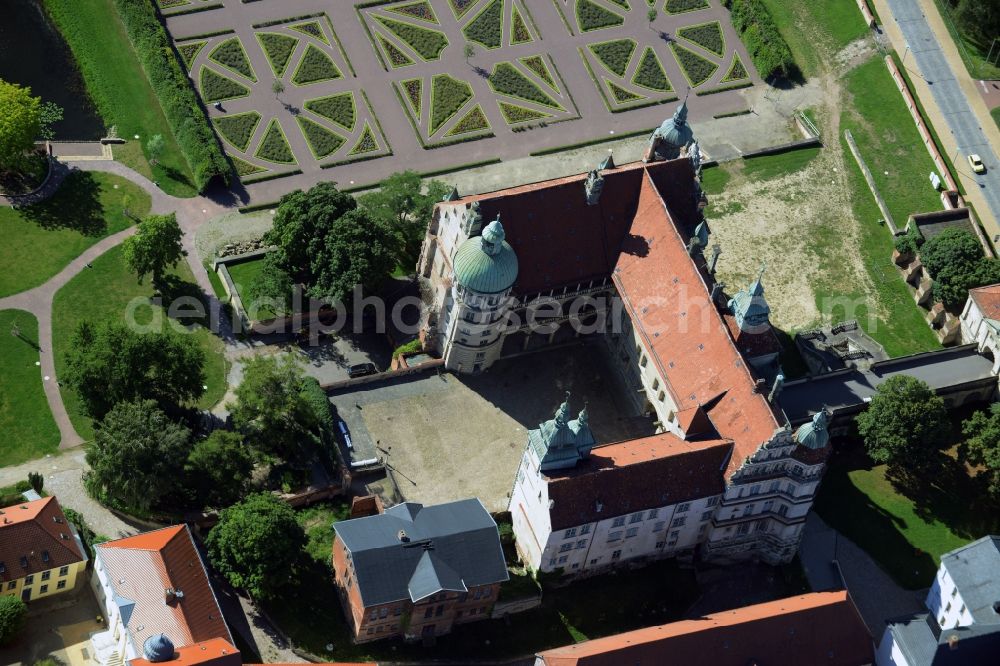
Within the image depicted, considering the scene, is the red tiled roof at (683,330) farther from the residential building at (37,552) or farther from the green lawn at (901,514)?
the residential building at (37,552)

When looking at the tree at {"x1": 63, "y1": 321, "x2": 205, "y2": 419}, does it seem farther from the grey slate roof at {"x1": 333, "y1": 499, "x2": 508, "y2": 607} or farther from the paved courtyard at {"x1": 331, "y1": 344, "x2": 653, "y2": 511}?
the grey slate roof at {"x1": 333, "y1": 499, "x2": 508, "y2": 607}

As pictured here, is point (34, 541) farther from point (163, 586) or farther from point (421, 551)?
point (421, 551)

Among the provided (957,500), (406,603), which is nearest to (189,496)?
(406,603)

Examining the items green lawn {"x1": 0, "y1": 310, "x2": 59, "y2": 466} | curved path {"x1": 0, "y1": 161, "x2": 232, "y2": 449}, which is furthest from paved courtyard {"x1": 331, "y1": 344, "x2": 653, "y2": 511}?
green lawn {"x1": 0, "y1": 310, "x2": 59, "y2": 466}

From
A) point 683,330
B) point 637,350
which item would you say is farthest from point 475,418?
point 683,330

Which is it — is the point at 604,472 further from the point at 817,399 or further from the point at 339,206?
the point at 339,206

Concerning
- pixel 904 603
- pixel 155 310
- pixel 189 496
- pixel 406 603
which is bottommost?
pixel 904 603
